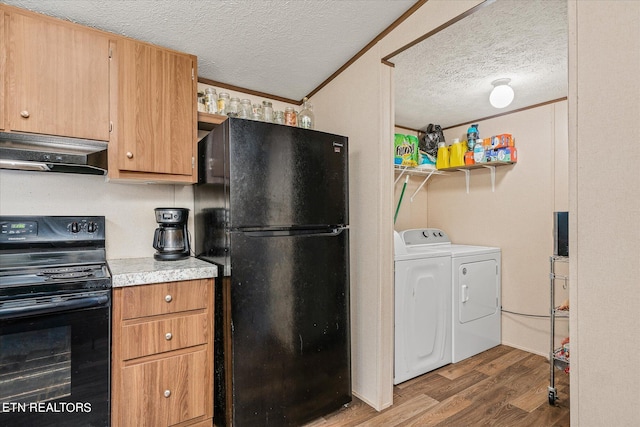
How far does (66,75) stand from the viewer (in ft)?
5.13

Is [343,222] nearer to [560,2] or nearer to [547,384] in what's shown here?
[560,2]

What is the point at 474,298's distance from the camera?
261cm

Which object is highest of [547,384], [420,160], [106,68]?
[106,68]

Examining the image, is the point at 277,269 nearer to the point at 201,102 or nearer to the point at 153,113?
the point at 153,113

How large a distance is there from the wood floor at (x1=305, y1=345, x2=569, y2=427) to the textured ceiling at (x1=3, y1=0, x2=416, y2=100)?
7.25 ft

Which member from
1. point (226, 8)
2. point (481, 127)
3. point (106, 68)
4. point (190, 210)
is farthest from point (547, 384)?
Result: point (106, 68)

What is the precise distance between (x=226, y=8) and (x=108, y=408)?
1969 mm

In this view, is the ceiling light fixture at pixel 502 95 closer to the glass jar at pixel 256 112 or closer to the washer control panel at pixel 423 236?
the washer control panel at pixel 423 236

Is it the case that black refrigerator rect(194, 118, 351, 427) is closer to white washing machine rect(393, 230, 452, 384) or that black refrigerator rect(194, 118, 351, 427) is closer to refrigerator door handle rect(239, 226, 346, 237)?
refrigerator door handle rect(239, 226, 346, 237)

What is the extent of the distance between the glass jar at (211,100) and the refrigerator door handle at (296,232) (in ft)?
3.36

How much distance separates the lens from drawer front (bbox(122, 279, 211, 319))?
1449mm

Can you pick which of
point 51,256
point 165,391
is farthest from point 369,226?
point 51,256

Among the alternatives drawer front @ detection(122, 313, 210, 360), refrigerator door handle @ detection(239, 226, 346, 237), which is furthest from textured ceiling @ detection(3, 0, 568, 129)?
drawer front @ detection(122, 313, 210, 360)

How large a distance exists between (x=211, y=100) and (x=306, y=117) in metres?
0.70
